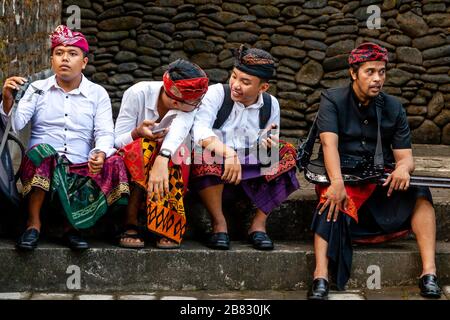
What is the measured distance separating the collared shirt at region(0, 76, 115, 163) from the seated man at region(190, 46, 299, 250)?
565 millimetres

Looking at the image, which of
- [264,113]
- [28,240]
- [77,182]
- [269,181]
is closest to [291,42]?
[264,113]

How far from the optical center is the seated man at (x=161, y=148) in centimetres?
631

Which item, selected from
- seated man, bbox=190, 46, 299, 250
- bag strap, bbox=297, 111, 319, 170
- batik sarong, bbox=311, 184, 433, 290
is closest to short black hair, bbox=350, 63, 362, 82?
bag strap, bbox=297, 111, 319, 170

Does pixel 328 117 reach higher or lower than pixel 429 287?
higher

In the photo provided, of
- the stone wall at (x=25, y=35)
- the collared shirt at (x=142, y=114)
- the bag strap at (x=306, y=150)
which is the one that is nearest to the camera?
the collared shirt at (x=142, y=114)

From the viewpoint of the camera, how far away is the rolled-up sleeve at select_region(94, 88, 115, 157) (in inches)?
253

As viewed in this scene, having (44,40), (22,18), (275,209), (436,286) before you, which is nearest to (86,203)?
(275,209)

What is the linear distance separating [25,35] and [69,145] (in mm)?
2417

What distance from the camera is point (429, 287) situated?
6246 millimetres

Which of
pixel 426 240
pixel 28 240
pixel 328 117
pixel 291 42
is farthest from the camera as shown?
pixel 291 42

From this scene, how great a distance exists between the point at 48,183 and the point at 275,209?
1464mm

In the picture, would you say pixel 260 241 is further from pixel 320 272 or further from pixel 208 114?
pixel 208 114

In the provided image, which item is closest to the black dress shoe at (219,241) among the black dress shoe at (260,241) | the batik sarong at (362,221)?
the black dress shoe at (260,241)

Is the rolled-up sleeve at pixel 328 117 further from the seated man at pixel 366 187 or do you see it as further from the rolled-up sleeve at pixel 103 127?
the rolled-up sleeve at pixel 103 127
